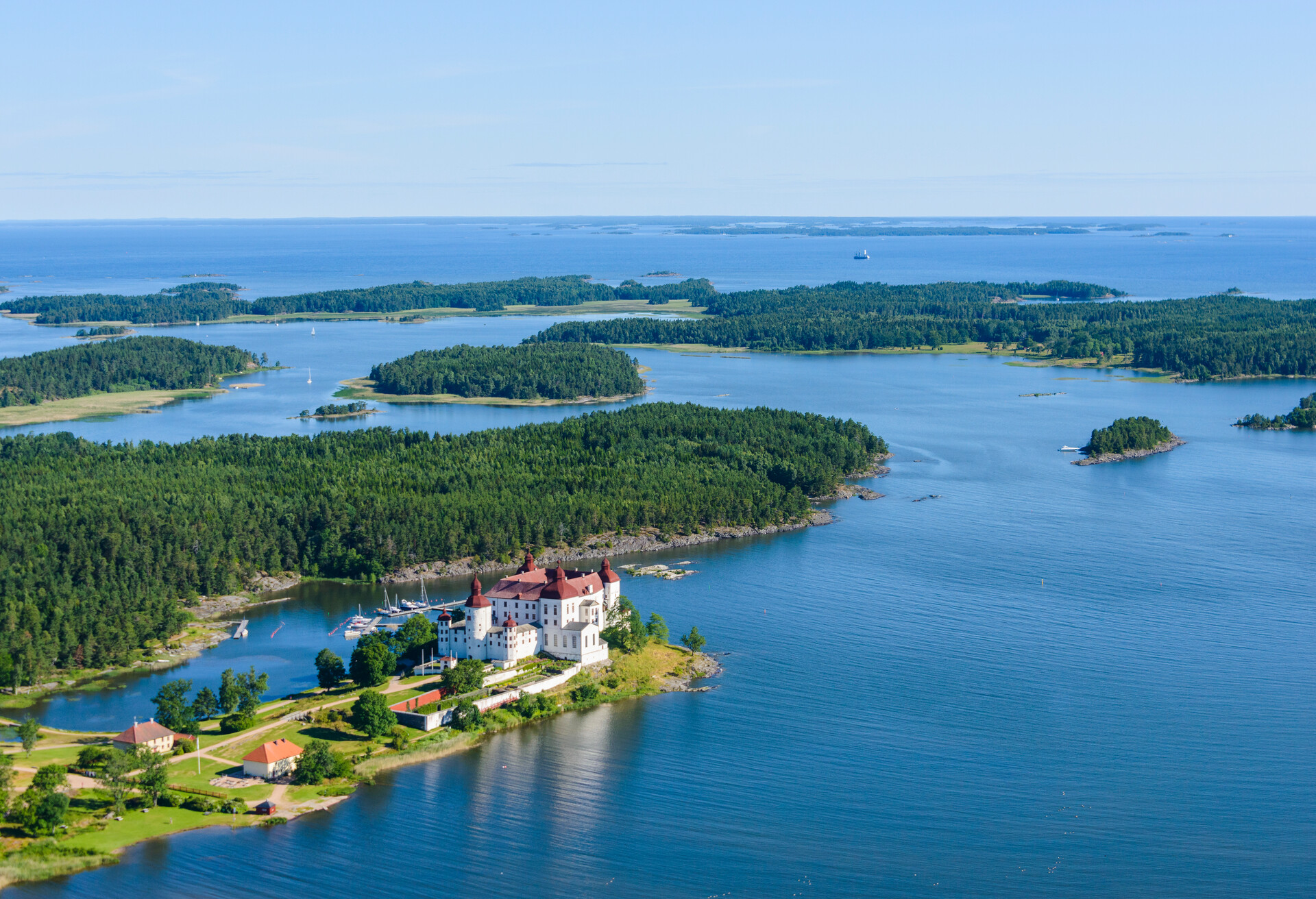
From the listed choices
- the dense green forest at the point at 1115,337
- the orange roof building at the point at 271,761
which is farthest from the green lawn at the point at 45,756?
the dense green forest at the point at 1115,337

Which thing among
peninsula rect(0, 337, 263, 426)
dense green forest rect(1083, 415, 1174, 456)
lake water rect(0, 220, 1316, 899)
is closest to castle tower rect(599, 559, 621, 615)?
lake water rect(0, 220, 1316, 899)

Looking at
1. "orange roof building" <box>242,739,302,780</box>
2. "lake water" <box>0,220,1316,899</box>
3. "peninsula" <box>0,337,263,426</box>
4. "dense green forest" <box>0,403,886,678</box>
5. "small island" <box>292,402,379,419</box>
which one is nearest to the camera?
"lake water" <box>0,220,1316,899</box>

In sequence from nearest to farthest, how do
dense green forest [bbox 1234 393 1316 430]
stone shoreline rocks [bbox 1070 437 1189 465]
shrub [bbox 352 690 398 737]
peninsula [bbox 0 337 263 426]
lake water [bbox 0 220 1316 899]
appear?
lake water [bbox 0 220 1316 899], shrub [bbox 352 690 398 737], stone shoreline rocks [bbox 1070 437 1189 465], dense green forest [bbox 1234 393 1316 430], peninsula [bbox 0 337 263 426]

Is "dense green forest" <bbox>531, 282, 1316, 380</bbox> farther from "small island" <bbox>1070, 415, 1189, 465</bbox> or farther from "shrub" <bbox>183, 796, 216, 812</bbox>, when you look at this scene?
"shrub" <bbox>183, 796, 216, 812</bbox>

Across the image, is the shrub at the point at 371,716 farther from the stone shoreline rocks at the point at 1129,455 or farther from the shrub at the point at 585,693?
the stone shoreline rocks at the point at 1129,455

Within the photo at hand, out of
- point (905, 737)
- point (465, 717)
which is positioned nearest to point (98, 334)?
point (465, 717)

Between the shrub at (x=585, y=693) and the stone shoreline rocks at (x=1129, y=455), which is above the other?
the stone shoreline rocks at (x=1129, y=455)

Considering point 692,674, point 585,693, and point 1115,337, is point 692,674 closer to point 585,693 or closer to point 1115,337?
point 585,693

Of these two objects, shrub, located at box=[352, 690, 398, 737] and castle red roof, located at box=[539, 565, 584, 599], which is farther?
castle red roof, located at box=[539, 565, 584, 599]
